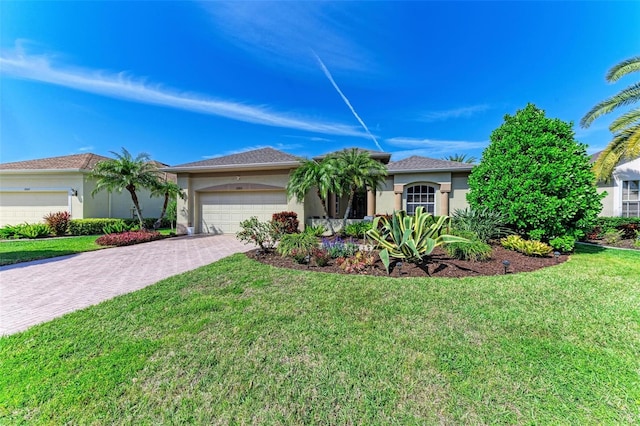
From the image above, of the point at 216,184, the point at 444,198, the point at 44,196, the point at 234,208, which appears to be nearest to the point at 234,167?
the point at 216,184

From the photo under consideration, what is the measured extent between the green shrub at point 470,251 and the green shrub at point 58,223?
19069 mm

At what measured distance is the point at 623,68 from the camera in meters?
10.6

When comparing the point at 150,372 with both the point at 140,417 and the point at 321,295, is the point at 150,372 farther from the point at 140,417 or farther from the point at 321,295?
the point at 321,295

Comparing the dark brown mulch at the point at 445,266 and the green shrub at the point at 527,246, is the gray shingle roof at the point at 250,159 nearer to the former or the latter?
the dark brown mulch at the point at 445,266

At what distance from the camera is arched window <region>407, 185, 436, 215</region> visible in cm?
1465

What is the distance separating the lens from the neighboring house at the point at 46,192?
15.4 meters

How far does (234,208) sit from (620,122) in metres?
19.4

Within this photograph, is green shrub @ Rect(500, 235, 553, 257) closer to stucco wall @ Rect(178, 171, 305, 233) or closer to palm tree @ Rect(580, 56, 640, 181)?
palm tree @ Rect(580, 56, 640, 181)

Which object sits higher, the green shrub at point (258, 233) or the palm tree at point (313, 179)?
the palm tree at point (313, 179)

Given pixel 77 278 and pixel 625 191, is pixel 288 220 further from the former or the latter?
pixel 625 191

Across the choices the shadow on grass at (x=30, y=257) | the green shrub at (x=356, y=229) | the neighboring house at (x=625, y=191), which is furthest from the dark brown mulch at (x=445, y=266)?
the neighboring house at (x=625, y=191)

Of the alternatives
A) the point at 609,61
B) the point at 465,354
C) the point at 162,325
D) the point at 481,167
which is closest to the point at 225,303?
the point at 162,325

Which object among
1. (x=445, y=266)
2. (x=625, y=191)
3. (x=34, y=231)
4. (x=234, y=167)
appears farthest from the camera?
(x=625, y=191)

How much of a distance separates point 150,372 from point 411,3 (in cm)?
1217
